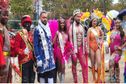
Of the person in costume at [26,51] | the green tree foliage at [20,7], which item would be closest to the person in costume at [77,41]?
the person in costume at [26,51]

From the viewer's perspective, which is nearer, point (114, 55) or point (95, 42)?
point (114, 55)

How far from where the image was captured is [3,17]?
5930 millimetres

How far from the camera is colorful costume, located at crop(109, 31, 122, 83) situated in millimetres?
8367

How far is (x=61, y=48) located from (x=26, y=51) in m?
1.31

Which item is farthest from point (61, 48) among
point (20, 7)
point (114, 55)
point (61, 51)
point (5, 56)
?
point (20, 7)

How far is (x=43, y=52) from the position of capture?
22.9 ft

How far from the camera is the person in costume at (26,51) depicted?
735 centimetres

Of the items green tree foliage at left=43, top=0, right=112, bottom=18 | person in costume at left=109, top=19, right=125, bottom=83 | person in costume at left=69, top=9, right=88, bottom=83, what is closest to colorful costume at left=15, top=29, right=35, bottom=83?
person in costume at left=69, top=9, right=88, bottom=83

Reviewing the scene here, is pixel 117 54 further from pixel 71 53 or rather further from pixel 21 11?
pixel 21 11

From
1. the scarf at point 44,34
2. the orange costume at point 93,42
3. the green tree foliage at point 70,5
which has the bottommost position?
the green tree foliage at point 70,5

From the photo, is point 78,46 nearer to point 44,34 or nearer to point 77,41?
point 77,41

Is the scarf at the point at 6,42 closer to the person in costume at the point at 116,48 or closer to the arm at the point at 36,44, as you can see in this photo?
the arm at the point at 36,44

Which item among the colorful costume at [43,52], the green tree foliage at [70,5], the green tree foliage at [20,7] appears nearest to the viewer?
the colorful costume at [43,52]

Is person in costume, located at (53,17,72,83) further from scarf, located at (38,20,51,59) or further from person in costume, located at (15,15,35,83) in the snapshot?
scarf, located at (38,20,51,59)
